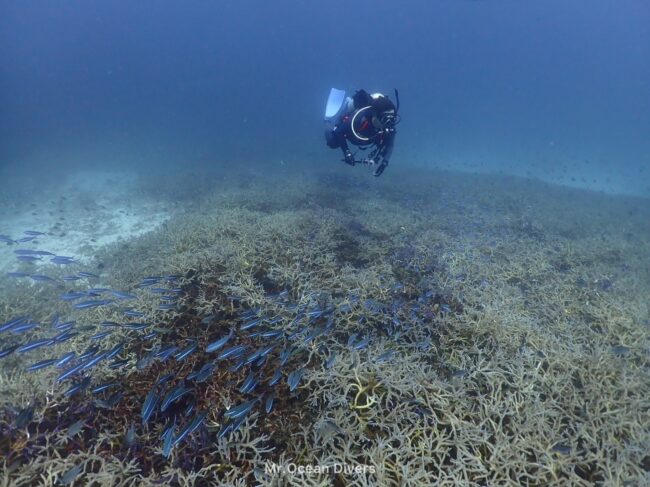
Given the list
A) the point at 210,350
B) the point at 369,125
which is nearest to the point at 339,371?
the point at 210,350

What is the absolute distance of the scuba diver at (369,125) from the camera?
7551 mm

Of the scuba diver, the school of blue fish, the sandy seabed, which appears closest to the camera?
the sandy seabed

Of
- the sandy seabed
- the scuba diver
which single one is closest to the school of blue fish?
the sandy seabed

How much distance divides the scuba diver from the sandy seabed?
2.17 metres

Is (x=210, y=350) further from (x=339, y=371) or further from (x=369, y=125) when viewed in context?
(x=369, y=125)

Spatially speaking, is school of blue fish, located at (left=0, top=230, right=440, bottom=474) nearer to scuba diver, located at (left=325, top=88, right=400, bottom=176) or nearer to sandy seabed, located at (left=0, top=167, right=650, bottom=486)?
sandy seabed, located at (left=0, top=167, right=650, bottom=486)

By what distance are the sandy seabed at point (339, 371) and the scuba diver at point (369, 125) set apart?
7.11ft

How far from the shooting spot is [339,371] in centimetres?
354

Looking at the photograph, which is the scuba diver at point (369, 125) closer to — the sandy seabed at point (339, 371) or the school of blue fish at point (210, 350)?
the sandy seabed at point (339, 371)

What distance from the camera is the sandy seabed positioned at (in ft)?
9.23

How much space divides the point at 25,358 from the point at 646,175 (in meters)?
59.4

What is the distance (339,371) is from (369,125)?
6.01m

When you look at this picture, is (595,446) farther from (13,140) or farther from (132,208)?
(13,140)

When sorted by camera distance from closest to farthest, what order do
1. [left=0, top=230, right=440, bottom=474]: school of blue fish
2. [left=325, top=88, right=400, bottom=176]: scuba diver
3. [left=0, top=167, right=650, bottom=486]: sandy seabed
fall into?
1. [left=0, top=167, right=650, bottom=486]: sandy seabed
2. [left=0, top=230, right=440, bottom=474]: school of blue fish
3. [left=325, top=88, right=400, bottom=176]: scuba diver
